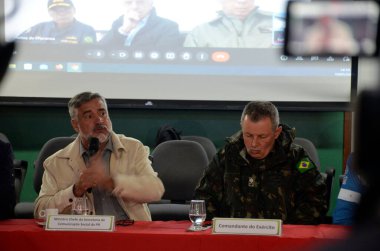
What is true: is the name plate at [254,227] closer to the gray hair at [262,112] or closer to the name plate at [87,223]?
the name plate at [87,223]

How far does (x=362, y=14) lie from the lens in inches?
17.8

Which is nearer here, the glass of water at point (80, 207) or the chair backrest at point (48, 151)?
the glass of water at point (80, 207)

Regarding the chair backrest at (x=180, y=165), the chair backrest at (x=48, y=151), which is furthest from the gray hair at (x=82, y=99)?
the chair backrest at (x=180, y=165)

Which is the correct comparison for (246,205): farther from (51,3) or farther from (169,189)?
(51,3)

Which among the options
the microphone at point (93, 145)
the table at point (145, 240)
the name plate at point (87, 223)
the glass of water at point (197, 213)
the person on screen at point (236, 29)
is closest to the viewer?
the table at point (145, 240)

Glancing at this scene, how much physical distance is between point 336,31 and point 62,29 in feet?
17.5

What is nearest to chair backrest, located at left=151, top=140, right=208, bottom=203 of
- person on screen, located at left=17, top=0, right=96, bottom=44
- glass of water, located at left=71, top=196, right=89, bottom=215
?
person on screen, located at left=17, top=0, right=96, bottom=44

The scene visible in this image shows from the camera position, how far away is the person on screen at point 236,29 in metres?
5.53

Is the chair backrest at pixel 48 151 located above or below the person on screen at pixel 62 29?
below

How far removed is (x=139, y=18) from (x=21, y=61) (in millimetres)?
1015

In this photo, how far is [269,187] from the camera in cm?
343

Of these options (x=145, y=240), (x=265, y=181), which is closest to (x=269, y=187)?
(x=265, y=181)

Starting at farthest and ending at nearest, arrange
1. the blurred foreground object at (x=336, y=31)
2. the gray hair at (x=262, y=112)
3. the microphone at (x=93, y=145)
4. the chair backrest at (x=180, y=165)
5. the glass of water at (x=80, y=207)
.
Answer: the chair backrest at (x=180, y=165) → the gray hair at (x=262, y=112) → the microphone at (x=93, y=145) → the glass of water at (x=80, y=207) → the blurred foreground object at (x=336, y=31)

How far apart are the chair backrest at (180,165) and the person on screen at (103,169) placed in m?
1.01
